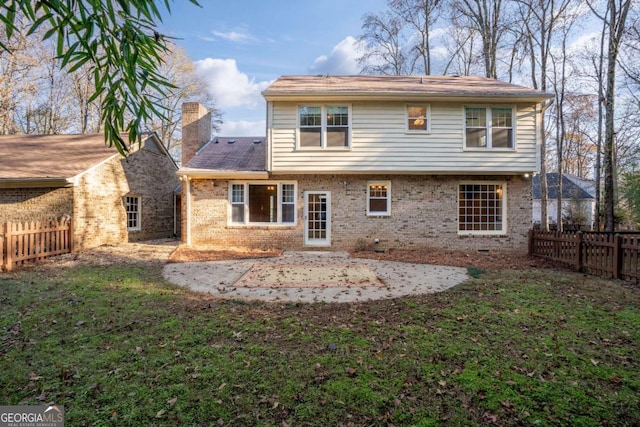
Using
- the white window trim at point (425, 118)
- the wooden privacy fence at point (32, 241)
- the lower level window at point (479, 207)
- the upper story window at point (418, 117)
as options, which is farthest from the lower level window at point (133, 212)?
the lower level window at point (479, 207)

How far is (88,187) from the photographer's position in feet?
38.3

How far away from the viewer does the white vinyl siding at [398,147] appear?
A: 447 inches

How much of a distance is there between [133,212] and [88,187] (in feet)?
8.57

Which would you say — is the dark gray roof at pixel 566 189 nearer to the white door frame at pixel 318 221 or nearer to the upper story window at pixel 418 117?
the upper story window at pixel 418 117

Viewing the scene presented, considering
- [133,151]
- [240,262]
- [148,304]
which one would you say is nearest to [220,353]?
[148,304]

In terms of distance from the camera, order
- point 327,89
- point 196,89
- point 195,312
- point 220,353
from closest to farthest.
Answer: point 220,353 → point 195,312 → point 327,89 → point 196,89

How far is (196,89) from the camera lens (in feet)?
83.6

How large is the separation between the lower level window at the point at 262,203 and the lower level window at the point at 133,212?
5241 mm

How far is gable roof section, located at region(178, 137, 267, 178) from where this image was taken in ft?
38.5

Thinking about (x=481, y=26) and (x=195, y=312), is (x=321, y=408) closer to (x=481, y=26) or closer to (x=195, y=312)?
(x=195, y=312)

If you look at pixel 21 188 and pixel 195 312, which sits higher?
pixel 21 188

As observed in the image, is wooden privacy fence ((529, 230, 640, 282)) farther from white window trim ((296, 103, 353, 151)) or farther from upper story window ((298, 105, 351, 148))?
upper story window ((298, 105, 351, 148))

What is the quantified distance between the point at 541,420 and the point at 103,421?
361 cm

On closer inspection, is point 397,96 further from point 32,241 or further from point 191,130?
point 32,241
